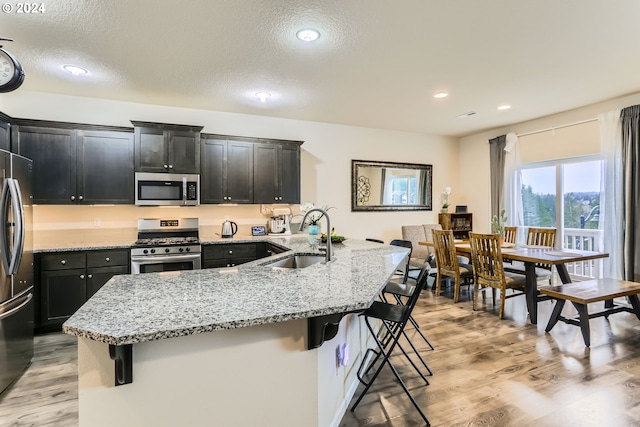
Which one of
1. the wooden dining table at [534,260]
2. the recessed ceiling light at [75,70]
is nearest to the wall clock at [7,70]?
the recessed ceiling light at [75,70]

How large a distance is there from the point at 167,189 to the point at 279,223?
160cm

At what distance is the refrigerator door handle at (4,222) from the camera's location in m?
2.38

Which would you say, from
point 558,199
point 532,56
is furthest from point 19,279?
point 558,199

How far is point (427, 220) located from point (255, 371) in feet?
18.3

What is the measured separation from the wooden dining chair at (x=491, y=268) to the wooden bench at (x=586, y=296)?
18.5 inches

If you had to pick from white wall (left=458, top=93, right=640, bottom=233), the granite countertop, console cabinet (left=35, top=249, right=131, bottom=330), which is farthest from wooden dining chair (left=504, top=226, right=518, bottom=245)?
console cabinet (left=35, top=249, right=131, bottom=330)

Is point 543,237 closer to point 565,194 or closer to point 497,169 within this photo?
point 565,194

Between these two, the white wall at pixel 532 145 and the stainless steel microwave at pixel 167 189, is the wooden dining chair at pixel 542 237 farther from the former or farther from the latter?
the stainless steel microwave at pixel 167 189

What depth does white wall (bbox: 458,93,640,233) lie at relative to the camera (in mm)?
4576

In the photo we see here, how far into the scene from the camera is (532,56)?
3035 mm

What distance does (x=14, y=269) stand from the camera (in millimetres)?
2512

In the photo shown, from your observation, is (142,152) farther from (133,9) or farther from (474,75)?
(474,75)

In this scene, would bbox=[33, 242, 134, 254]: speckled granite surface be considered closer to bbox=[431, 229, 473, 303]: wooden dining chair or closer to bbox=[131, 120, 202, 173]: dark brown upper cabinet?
bbox=[131, 120, 202, 173]: dark brown upper cabinet

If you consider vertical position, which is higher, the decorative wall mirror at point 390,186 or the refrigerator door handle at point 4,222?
the decorative wall mirror at point 390,186
